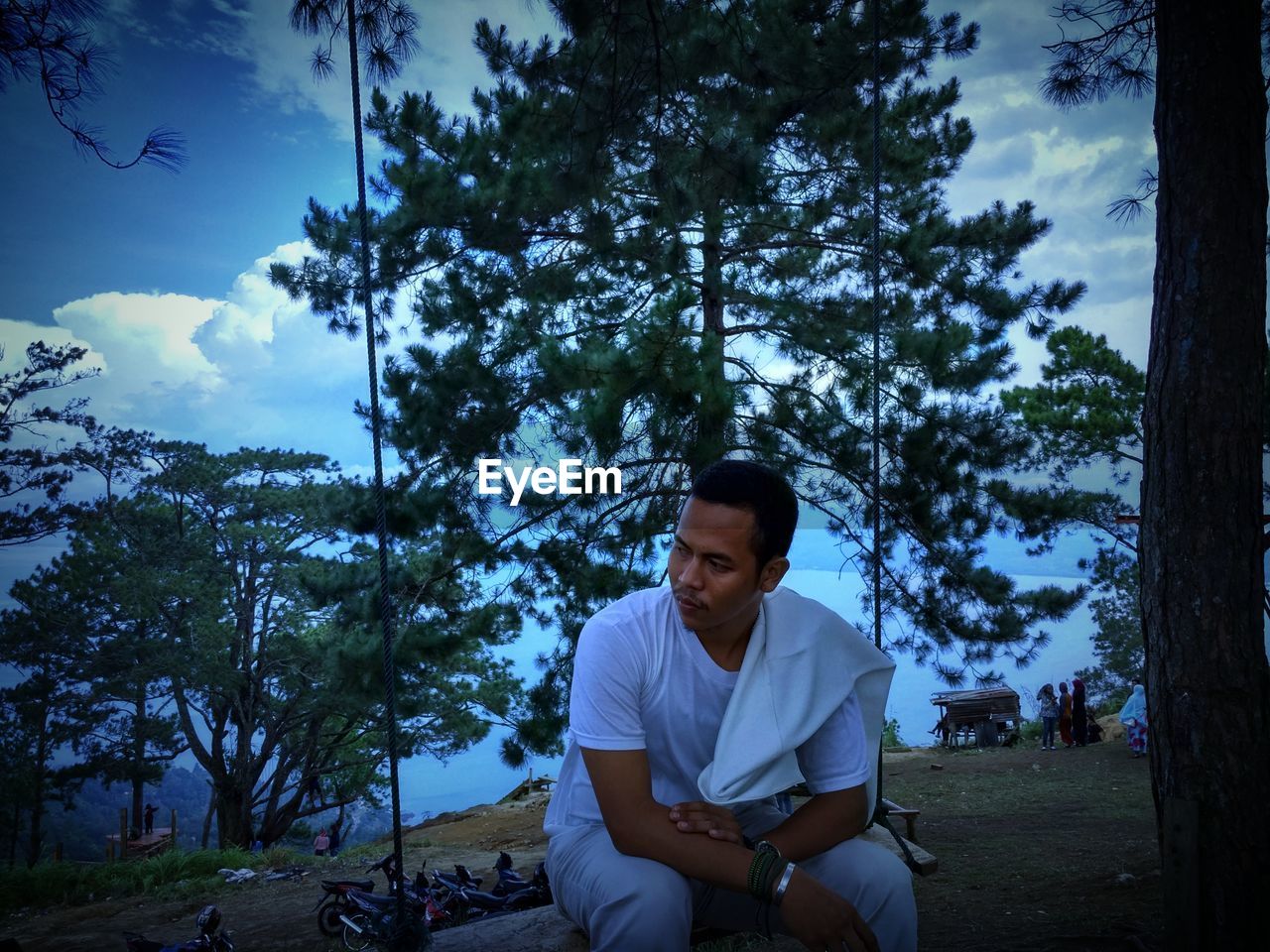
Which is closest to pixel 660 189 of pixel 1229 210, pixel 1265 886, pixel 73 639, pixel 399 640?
pixel 1229 210

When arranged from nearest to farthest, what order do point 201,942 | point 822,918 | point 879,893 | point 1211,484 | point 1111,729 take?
point 822,918, point 879,893, point 1211,484, point 201,942, point 1111,729

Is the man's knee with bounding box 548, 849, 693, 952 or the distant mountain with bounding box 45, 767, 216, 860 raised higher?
the man's knee with bounding box 548, 849, 693, 952

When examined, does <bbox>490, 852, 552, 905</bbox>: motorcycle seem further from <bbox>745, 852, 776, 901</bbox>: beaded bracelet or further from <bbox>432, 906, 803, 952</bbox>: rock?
<bbox>745, 852, 776, 901</bbox>: beaded bracelet

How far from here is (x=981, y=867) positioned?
472 centimetres

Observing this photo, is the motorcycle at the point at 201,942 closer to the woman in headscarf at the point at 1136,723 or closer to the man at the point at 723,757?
the man at the point at 723,757

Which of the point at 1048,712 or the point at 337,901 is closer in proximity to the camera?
the point at 337,901

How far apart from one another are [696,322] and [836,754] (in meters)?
4.17

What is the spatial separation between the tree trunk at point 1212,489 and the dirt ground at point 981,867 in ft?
1.76

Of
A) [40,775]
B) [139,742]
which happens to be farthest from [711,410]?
[40,775]

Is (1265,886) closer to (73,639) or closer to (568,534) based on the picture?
(568,534)

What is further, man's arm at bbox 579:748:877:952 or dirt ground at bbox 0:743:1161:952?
dirt ground at bbox 0:743:1161:952

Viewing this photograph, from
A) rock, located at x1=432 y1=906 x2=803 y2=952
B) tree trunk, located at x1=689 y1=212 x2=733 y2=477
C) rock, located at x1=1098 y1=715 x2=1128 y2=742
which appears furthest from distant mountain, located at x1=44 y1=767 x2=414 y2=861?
rock, located at x1=432 y1=906 x2=803 y2=952

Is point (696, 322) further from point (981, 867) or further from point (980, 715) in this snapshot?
point (980, 715)

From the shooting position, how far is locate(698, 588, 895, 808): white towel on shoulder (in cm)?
149
